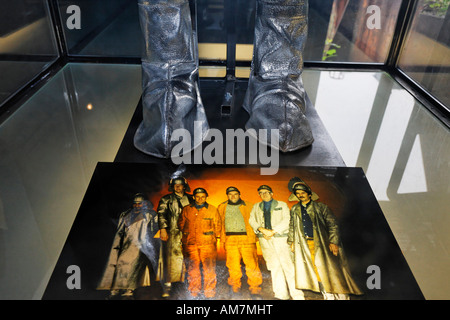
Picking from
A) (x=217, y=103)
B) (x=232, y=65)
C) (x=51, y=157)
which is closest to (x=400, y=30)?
(x=232, y=65)

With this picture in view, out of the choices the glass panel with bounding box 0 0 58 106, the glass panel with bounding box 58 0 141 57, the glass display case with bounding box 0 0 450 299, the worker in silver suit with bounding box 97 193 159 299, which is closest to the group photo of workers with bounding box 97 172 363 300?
the worker in silver suit with bounding box 97 193 159 299

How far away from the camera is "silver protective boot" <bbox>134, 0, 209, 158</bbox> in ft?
3.05

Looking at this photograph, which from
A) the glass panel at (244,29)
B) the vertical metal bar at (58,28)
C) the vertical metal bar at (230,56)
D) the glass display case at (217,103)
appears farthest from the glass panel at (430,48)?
the vertical metal bar at (58,28)

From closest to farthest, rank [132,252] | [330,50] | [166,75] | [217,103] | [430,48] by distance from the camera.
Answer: [132,252] < [166,75] < [217,103] < [430,48] < [330,50]

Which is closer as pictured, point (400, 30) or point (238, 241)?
point (238, 241)

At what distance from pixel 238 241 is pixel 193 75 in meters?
0.52

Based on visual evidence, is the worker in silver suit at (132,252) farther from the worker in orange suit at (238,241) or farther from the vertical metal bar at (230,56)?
the vertical metal bar at (230,56)

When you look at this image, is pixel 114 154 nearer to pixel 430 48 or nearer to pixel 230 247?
pixel 230 247

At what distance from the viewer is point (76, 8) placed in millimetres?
1548

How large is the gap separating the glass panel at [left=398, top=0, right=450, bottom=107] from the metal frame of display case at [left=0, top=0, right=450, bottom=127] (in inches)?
1.0

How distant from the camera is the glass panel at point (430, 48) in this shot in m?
1.27

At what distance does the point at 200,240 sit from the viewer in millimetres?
729

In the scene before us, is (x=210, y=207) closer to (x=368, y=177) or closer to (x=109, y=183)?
(x=109, y=183)

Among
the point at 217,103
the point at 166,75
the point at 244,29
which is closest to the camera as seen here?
the point at 166,75
